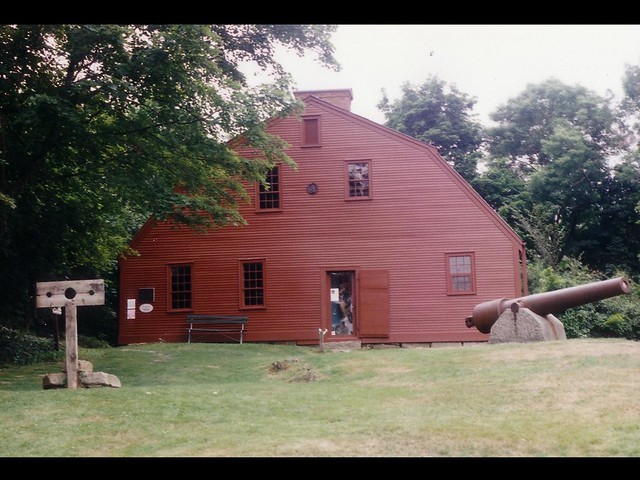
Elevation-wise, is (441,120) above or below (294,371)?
above

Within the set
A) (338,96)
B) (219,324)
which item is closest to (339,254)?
(219,324)

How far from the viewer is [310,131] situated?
24203 mm

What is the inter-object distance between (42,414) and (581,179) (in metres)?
31.9

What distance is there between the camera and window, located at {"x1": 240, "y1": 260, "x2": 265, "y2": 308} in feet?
78.1

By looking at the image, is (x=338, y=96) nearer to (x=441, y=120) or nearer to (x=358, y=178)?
(x=358, y=178)

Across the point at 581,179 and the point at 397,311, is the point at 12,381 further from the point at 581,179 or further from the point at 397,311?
the point at 581,179

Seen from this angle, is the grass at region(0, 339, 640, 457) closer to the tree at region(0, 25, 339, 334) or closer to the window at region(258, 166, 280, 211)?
the tree at region(0, 25, 339, 334)

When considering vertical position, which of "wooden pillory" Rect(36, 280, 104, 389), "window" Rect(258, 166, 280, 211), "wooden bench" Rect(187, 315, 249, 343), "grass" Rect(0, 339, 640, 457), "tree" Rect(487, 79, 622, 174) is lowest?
"grass" Rect(0, 339, 640, 457)

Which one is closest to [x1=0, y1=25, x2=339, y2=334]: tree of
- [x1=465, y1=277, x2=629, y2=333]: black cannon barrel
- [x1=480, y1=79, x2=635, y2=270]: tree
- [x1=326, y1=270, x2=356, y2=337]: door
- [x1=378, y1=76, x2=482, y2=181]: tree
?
[x1=326, y1=270, x2=356, y2=337]: door

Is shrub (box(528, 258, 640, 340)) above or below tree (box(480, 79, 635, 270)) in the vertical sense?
below

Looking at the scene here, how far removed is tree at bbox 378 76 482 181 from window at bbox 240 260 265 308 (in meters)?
21.1

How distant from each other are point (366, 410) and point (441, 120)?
114ft

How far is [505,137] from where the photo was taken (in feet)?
140

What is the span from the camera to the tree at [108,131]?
50.7 ft
